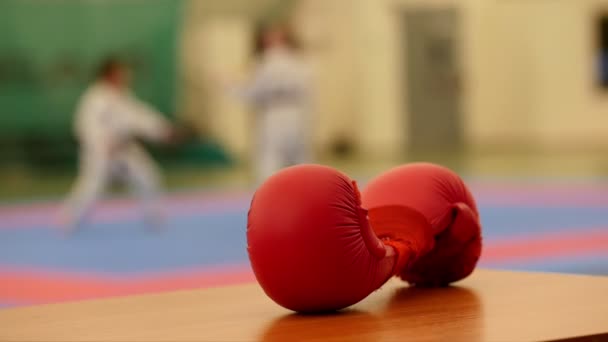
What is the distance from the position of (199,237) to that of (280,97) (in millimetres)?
2799

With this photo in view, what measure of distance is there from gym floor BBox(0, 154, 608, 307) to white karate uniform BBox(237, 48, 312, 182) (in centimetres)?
80

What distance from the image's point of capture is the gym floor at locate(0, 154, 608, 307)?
649cm

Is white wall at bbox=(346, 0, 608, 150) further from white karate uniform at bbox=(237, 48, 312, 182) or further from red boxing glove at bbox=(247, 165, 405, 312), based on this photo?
red boxing glove at bbox=(247, 165, 405, 312)

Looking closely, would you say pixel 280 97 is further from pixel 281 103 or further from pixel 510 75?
pixel 510 75

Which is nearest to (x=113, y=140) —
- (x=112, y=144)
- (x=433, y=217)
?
(x=112, y=144)

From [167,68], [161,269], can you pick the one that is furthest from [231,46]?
[161,269]

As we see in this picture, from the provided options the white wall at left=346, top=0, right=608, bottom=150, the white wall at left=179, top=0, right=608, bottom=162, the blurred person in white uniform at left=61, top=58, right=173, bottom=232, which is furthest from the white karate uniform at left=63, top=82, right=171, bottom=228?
the white wall at left=346, top=0, right=608, bottom=150

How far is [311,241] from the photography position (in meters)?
2.21

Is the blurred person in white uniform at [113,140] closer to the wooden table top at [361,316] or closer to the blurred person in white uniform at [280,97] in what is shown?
the blurred person in white uniform at [280,97]

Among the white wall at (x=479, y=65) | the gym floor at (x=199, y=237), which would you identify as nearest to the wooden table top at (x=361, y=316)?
the gym floor at (x=199, y=237)

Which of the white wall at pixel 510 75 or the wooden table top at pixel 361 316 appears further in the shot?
the white wall at pixel 510 75

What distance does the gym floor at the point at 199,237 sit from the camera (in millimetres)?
6492

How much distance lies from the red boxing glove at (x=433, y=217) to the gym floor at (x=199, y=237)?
3.48 metres

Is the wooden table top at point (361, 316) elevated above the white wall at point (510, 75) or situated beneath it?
situated beneath
